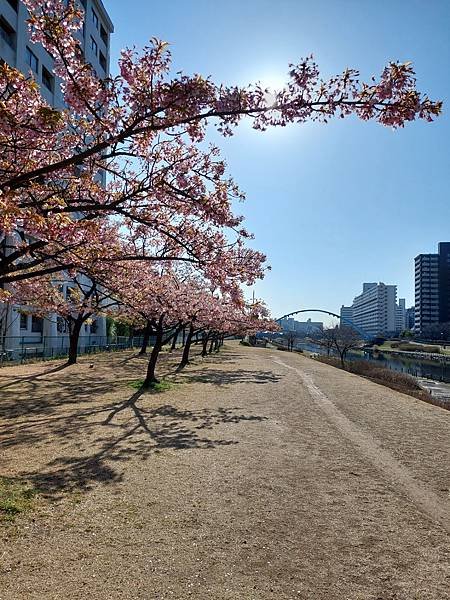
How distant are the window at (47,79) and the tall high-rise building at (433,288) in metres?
109

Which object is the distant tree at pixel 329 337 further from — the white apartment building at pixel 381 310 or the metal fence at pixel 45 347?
the white apartment building at pixel 381 310

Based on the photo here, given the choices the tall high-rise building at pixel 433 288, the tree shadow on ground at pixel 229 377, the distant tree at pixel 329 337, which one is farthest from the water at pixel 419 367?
the tall high-rise building at pixel 433 288

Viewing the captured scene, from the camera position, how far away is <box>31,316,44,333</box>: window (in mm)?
32438

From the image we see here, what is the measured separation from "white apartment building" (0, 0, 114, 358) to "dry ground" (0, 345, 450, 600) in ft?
55.4

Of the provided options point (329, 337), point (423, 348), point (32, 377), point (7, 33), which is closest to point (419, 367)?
point (329, 337)

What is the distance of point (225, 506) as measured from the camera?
5.19 metres

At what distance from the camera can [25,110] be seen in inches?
189

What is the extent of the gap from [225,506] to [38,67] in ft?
112

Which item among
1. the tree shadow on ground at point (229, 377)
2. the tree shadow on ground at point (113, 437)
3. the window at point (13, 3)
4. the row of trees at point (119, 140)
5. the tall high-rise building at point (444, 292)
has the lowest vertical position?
the tree shadow on ground at point (229, 377)

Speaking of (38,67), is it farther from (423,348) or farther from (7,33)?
(423,348)

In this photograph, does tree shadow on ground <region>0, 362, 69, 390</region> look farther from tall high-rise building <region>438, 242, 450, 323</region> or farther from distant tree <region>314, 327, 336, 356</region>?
tall high-rise building <region>438, 242, 450, 323</region>

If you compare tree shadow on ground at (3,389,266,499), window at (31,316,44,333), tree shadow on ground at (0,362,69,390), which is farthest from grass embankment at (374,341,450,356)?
tree shadow on ground at (3,389,266,499)

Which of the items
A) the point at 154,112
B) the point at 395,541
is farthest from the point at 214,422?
the point at 154,112

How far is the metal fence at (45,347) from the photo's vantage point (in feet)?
79.0
